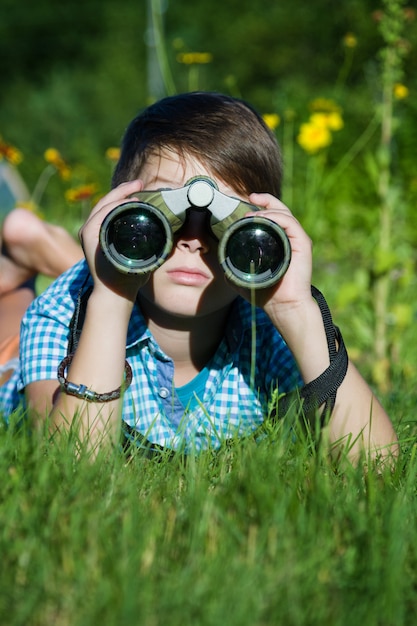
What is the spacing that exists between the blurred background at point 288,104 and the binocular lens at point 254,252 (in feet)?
4.13

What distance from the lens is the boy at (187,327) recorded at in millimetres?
1841

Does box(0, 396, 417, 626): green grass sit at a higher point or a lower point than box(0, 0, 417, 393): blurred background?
lower

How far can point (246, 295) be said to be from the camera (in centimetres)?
190

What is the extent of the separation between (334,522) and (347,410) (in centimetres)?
60

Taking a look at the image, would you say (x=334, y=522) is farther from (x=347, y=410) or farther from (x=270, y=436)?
(x=347, y=410)

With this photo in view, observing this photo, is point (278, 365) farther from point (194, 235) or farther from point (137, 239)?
point (137, 239)

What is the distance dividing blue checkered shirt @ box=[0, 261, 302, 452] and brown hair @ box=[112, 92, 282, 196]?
0.35 metres

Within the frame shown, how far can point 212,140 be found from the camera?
79.6 inches

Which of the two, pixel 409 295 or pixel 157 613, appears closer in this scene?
pixel 157 613

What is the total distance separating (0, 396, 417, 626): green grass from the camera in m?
1.08

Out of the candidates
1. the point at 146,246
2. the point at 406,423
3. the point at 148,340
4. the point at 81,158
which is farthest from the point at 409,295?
the point at 81,158

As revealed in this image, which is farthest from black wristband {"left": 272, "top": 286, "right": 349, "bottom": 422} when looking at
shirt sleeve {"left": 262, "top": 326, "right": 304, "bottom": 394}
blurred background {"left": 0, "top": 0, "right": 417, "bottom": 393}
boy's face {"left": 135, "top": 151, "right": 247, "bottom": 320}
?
blurred background {"left": 0, "top": 0, "right": 417, "bottom": 393}

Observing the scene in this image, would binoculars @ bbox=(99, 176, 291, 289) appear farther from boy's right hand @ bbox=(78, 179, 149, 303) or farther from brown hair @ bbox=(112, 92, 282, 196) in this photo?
brown hair @ bbox=(112, 92, 282, 196)

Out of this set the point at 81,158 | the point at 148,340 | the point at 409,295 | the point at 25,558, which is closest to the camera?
the point at 25,558
